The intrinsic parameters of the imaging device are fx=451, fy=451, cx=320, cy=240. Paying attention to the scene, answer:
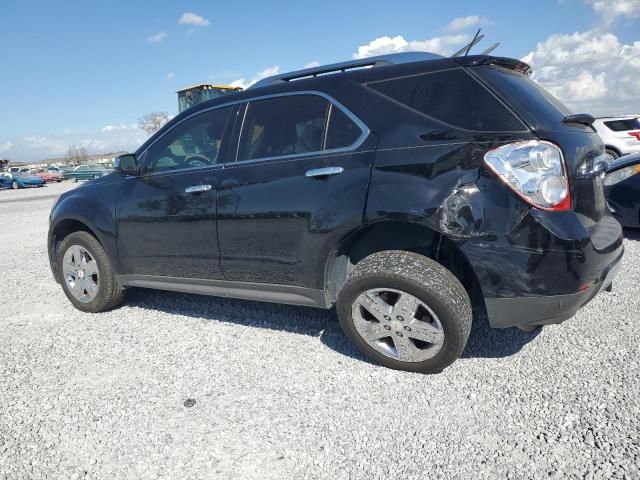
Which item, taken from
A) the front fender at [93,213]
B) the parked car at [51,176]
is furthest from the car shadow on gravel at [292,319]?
the parked car at [51,176]

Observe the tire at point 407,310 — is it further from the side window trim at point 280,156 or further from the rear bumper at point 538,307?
the side window trim at point 280,156

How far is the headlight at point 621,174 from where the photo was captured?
557 centimetres

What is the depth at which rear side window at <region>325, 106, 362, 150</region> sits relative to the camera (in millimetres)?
2768

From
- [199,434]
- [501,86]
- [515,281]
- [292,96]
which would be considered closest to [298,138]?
[292,96]

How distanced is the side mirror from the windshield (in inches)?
104

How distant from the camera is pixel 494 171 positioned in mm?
2314

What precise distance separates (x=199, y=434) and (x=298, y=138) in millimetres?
1866

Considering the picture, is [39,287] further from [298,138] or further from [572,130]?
[572,130]

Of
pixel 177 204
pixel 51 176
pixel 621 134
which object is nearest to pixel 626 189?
pixel 177 204

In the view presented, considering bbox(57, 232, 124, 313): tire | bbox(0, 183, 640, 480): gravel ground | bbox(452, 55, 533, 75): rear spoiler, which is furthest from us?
bbox(57, 232, 124, 313): tire

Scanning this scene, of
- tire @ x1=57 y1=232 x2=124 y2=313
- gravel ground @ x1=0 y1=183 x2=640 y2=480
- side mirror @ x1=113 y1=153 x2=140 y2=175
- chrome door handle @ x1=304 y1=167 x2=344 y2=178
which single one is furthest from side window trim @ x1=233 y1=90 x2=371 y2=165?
tire @ x1=57 y1=232 x2=124 y2=313

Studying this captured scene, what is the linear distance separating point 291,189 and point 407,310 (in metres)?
1.04

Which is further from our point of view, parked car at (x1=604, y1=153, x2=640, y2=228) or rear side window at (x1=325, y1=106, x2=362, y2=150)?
parked car at (x1=604, y1=153, x2=640, y2=228)

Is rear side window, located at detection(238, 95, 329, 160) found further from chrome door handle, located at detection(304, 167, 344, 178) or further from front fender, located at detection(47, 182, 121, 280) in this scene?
front fender, located at detection(47, 182, 121, 280)
